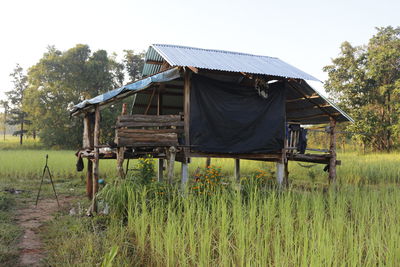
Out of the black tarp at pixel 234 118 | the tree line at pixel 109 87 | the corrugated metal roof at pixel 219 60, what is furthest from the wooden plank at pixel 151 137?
the tree line at pixel 109 87

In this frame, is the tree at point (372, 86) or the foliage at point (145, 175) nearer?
the foliage at point (145, 175)

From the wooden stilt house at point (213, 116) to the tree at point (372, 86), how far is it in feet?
63.6

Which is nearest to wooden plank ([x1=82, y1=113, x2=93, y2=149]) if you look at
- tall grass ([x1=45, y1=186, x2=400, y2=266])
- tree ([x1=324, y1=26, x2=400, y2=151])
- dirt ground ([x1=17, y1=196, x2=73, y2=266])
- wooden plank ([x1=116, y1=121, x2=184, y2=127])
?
dirt ground ([x1=17, y1=196, x2=73, y2=266])

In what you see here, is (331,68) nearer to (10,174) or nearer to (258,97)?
(258,97)

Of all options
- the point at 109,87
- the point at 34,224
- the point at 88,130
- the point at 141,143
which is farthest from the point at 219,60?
the point at 109,87

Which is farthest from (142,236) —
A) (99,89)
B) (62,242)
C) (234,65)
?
(99,89)

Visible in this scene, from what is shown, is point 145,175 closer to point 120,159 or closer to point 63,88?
point 120,159

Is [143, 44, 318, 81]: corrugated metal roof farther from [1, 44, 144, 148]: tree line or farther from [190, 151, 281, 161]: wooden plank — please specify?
[1, 44, 144, 148]: tree line

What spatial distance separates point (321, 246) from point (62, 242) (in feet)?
13.2

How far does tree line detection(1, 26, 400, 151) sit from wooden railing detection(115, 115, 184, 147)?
21335 mm

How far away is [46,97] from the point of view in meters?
29.3

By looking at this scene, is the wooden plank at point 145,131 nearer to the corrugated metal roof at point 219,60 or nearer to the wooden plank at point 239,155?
the wooden plank at point 239,155

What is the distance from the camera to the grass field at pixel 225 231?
11.0ft

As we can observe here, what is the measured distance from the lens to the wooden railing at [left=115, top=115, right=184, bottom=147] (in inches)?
296
